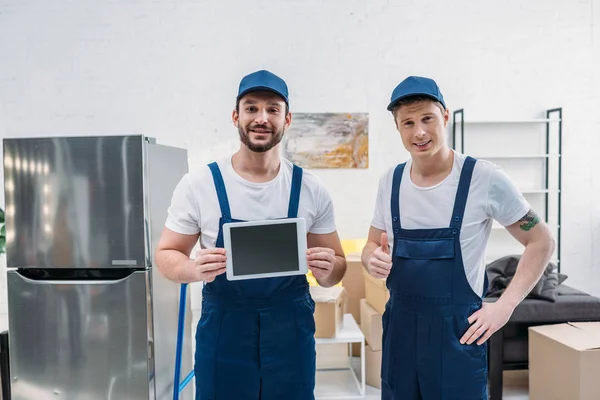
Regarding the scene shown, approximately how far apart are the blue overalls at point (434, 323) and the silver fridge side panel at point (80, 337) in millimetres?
1313

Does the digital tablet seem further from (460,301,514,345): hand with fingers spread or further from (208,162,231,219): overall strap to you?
(460,301,514,345): hand with fingers spread

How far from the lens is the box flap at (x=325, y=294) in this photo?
3035 mm

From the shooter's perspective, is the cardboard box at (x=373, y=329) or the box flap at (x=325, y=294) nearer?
the box flap at (x=325, y=294)

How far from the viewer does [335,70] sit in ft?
13.1

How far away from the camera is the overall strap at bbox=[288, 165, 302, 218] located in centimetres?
165

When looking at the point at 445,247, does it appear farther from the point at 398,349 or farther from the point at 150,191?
the point at 150,191

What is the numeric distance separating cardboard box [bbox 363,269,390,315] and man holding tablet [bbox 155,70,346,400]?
5.01 feet

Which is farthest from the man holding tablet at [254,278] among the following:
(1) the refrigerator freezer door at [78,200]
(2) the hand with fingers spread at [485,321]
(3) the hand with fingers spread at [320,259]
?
(1) the refrigerator freezer door at [78,200]

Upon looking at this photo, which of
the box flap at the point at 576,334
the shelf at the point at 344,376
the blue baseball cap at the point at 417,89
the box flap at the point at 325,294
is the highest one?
the blue baseball cap at the point at 417,89

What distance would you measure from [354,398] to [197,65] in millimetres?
2818

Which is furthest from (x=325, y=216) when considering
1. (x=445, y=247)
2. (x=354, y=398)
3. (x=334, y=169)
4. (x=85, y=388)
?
(x=334, y=169)

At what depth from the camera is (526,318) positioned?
9.64 feet

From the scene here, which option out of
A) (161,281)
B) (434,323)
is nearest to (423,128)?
(434,323)

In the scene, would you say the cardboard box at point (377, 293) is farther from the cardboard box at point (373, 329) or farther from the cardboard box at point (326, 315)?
the cardboard box at point (326, 315)
